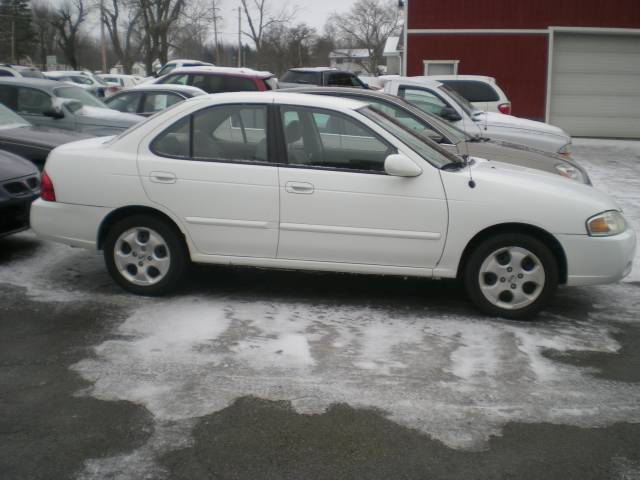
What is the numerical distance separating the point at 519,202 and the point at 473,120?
6.01m

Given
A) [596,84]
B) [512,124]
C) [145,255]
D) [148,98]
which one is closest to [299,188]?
[145,255]

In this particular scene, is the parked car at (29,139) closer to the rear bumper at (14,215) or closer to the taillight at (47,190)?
the rear bumper at (14,215)

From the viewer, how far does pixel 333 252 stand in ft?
19.4

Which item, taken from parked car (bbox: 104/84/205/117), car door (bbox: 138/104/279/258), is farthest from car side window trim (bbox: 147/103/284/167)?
parked car (bbox: 104/84/205/117)

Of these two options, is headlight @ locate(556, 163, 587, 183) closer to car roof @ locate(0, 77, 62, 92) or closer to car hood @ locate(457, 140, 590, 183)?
car hood @ locate(457, 140, 590, 183)

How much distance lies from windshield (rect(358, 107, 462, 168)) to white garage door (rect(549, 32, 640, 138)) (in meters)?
16.6

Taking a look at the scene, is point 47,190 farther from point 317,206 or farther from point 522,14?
point 522,14

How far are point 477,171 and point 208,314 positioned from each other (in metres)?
2.31

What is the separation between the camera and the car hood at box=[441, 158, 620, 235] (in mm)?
5680

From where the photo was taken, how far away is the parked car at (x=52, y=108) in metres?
11.9

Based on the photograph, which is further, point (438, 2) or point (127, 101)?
point (438, 2)

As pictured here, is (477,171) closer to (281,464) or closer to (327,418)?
(327,418)

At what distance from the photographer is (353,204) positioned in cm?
580

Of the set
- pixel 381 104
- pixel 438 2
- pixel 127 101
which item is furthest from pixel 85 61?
pixel 381 104
